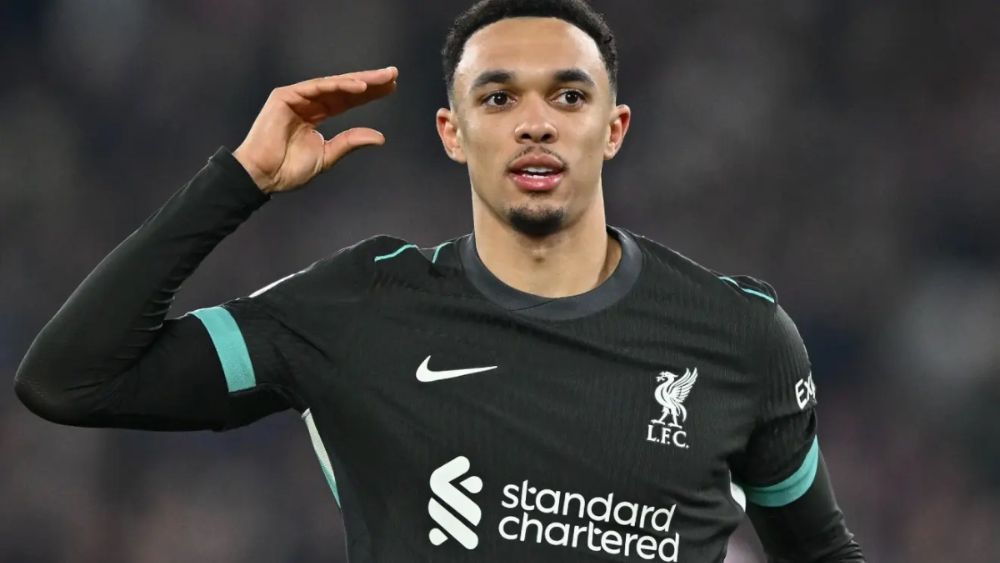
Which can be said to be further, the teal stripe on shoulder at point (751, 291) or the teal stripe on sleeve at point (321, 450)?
the teal stripe on shoulder at point (751, 291)

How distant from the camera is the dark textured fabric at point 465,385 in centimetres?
259

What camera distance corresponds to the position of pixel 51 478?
6.16 metres

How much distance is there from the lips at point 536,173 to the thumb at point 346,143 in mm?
293

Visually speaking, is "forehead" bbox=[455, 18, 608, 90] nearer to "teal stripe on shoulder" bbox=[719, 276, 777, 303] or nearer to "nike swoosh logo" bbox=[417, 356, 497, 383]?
"teal stripe on shoulder" bbox=[719, 276, 777, 303]

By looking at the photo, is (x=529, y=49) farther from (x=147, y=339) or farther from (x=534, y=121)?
(x=147, y=339)

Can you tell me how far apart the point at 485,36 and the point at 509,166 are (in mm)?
347

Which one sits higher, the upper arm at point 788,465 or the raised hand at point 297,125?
the raised hand at point 297,125

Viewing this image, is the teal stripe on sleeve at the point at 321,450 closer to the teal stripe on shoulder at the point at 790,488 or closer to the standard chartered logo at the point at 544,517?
the standard chartered logo at the point at 544,517

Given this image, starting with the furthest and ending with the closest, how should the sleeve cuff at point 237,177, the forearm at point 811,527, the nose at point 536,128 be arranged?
the forearm at point 811,527 → the nose at point 536,128 → the sleeve cuff at point 237,177

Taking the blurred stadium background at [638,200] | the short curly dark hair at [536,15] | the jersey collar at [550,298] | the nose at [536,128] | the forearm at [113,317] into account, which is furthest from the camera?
the blurred stadium background at [638,200]

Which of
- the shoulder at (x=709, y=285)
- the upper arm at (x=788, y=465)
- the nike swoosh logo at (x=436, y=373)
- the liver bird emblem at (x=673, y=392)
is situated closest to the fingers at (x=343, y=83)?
the nike swoosh logo at (x=436, y=373)

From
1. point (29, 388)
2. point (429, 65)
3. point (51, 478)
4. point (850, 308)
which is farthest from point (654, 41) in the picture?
point (29, 388)

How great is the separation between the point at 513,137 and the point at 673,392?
64 cm

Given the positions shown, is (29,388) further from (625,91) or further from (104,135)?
(625,91)
